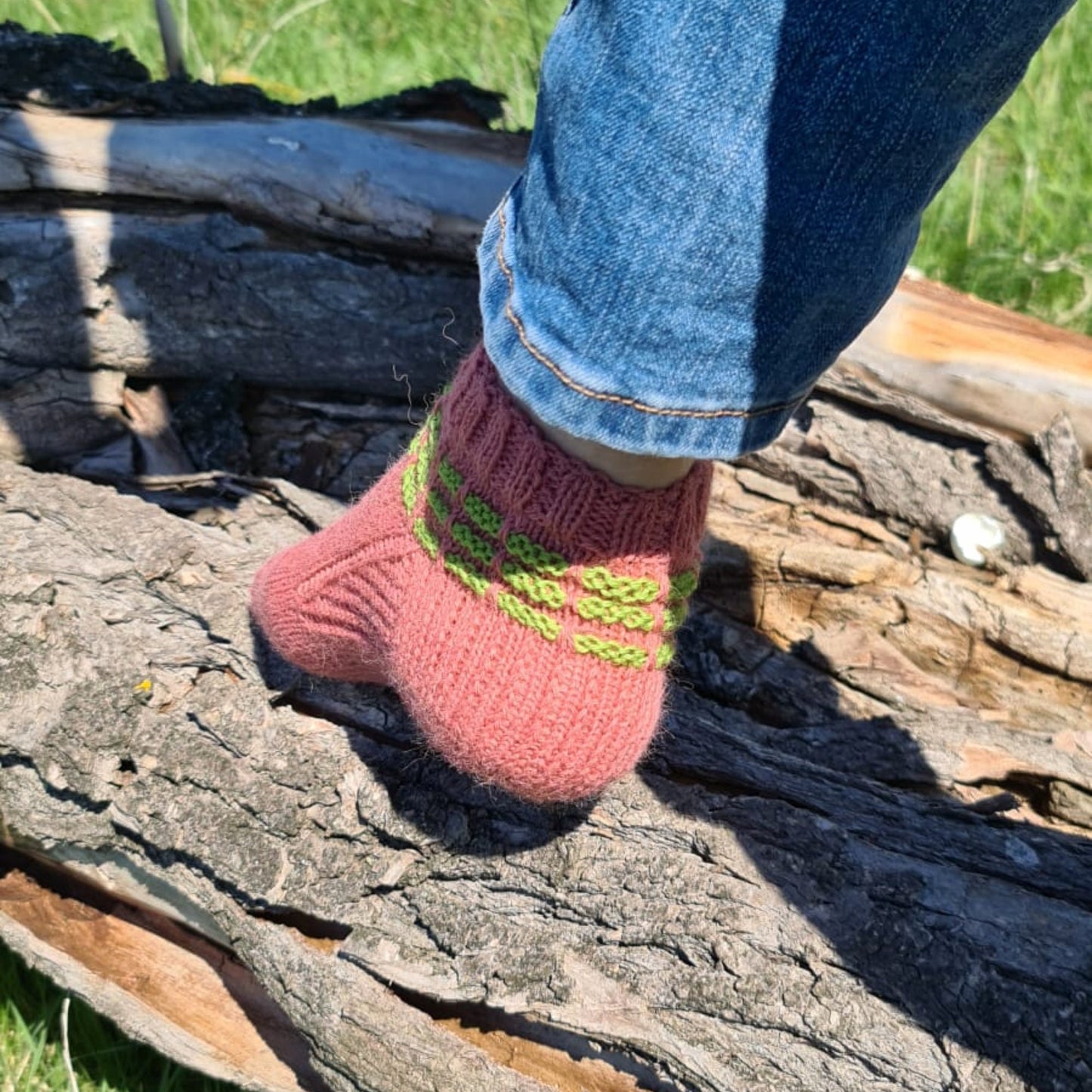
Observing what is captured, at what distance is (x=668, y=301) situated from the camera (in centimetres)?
74

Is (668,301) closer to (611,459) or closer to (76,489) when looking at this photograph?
(611,459)

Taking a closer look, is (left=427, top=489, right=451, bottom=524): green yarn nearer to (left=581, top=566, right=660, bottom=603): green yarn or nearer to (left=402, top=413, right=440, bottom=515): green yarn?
(left=402, top=413, right=440, bottom=515): green yarn

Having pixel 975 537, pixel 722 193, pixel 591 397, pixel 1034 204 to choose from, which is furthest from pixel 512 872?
pixel 1034 204

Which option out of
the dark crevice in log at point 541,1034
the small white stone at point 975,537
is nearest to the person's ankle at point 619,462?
the dark crevice in log at point 541,1034

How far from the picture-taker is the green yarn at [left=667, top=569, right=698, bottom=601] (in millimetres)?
1042

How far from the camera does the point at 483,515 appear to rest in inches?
40.2

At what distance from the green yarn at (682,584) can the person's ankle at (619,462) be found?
102 mm

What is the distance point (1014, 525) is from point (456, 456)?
923 millimetres

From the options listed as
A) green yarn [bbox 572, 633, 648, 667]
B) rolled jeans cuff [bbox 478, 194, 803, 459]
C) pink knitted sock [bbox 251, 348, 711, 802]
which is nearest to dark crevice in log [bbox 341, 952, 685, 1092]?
pink knitted sock [bbox 251, 348, 711, 802]

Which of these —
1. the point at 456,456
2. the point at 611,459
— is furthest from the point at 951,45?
the point at 456,456

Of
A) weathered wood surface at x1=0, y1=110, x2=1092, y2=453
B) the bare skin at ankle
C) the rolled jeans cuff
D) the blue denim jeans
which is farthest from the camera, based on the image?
weathered wood surface at x1=0, y1=110, x2=1092, y2=453

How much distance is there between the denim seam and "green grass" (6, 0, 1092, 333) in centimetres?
174

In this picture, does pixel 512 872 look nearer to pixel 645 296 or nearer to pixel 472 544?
pixel 472 544

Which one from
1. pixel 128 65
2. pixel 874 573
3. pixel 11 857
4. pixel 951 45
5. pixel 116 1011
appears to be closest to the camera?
pixel 951 45
